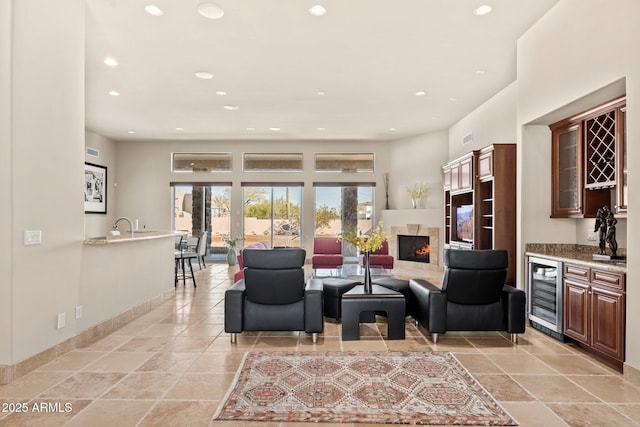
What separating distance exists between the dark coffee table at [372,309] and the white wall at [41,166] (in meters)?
2.64

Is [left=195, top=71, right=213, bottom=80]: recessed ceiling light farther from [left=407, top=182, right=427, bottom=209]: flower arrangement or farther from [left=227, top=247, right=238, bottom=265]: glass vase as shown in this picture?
[left=407, top=182, right=427, bottom=209]: flower arrangement

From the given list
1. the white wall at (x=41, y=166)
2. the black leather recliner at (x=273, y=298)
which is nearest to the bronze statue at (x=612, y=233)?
the black leather recliner at (x=273, y=298)

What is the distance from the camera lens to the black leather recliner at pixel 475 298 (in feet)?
12.5

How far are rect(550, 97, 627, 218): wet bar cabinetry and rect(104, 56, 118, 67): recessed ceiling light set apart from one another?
5.63 meters

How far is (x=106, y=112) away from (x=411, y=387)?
774cm

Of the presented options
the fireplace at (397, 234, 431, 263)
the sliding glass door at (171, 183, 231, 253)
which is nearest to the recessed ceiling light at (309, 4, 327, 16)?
the fireplace at (397, 234, 431, 263)

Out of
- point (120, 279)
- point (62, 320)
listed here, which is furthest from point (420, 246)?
point (62, 320)

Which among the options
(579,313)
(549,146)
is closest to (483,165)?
(549,146)

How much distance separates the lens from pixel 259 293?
3.91m

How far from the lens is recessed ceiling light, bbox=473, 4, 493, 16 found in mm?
3973

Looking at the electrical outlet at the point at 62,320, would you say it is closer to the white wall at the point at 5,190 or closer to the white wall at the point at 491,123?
the white wall at the point at 5,190

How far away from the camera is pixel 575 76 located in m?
3.75

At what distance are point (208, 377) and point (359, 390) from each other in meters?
1.21

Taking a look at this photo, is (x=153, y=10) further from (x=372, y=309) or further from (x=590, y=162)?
(x=590, y=162)
